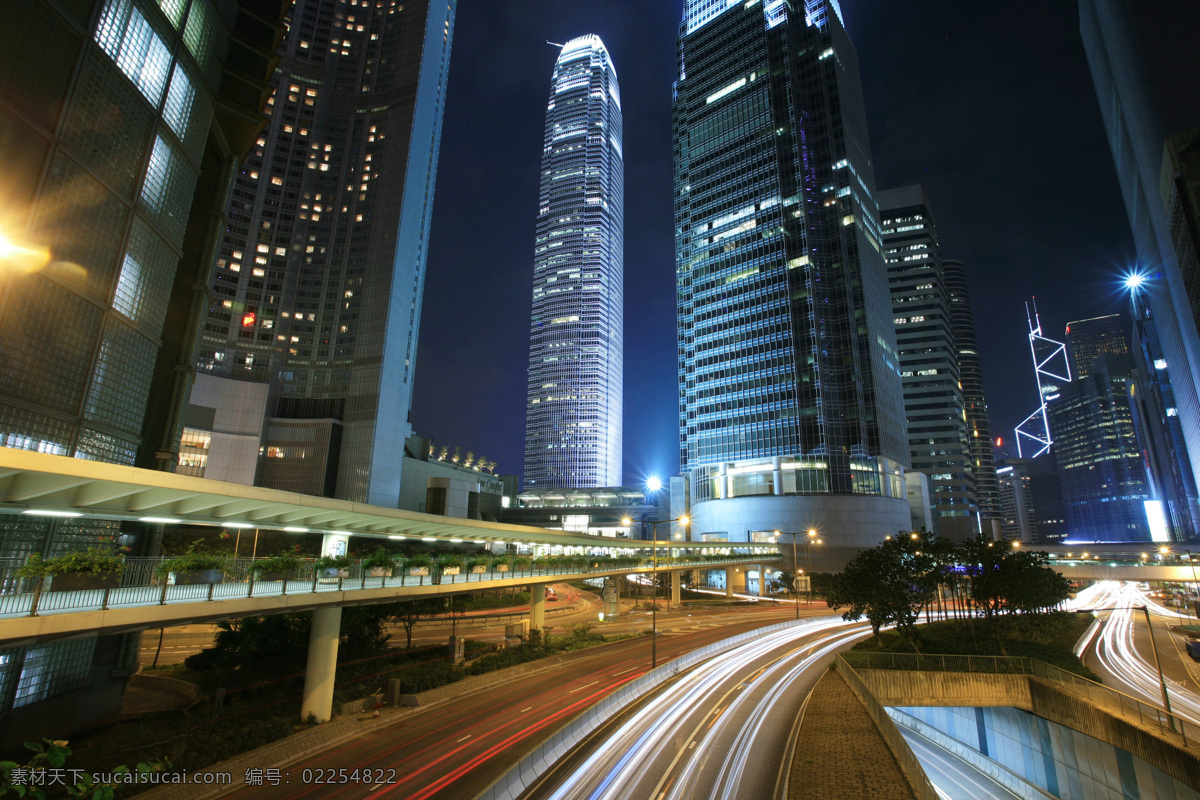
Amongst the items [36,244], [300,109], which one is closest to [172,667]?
[36,244]

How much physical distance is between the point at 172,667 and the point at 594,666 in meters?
28.4

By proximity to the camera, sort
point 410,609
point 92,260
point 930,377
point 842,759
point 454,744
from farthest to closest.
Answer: point 930,377
point 410,609
point 92,260
point 454,744
point 842,759

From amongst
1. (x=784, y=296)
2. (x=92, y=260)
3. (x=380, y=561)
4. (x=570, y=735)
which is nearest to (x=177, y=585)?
(x=380, y=561)

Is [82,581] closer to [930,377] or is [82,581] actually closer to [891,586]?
[891,586]

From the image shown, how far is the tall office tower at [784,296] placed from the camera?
356 feet

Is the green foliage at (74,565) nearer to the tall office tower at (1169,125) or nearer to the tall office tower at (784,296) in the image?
the tall office tower at (1169,125)

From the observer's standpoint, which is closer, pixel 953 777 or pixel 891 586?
pixel 953 777

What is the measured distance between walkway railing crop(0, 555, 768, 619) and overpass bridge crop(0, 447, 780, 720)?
32 mm

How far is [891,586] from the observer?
36188mm

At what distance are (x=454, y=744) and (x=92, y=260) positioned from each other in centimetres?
2923

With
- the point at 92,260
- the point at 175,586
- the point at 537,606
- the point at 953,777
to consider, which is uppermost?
the point at 92,260

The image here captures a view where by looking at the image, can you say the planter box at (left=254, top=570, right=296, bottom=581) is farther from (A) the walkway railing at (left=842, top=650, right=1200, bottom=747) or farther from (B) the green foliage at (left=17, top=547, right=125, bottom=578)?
(A) the walkway railing at (left=842, top=650, right=1200, bottom=747)

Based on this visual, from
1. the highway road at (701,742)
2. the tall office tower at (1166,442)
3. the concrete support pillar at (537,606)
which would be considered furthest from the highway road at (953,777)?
the tall office tower at (1166,442)

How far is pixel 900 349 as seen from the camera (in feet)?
564
